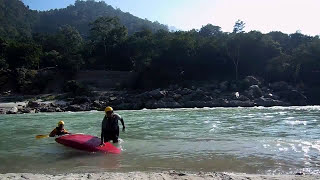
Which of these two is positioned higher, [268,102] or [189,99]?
[189,99]

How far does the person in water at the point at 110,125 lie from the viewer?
10.2 metres

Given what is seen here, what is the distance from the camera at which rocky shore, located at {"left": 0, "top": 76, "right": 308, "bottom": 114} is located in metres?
34.9

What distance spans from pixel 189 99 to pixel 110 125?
2720cm

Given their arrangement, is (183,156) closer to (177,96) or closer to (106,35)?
(177,96)

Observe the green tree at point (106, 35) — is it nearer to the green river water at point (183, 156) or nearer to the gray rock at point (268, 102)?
the gray rock at point (268, 102)

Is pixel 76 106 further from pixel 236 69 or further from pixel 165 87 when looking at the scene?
pixel 236 69

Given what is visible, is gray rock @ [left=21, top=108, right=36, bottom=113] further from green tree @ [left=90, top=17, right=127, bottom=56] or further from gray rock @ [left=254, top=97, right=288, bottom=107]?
green tree @ [left=90, top=17, right=127, bottom=56]

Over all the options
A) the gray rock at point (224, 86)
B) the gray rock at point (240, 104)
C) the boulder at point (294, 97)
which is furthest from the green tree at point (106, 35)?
the boulder at point (294, 97)

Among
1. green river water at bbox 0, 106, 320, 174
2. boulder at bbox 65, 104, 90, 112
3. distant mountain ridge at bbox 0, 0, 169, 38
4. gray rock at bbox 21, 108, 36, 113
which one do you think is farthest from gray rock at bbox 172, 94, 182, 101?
distant mountain ridge at bbox 0, 0, 169, 38

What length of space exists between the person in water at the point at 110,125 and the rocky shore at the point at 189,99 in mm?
24018

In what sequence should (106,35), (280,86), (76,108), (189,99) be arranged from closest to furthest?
(76,108), (189,99), (280,86), (106,35)

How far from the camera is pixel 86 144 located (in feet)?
31.8

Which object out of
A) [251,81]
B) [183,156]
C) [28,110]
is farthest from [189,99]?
[183,156]

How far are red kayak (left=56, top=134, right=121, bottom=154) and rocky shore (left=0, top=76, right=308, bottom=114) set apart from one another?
77.9 feet
